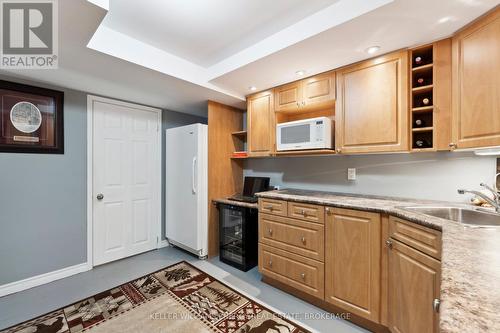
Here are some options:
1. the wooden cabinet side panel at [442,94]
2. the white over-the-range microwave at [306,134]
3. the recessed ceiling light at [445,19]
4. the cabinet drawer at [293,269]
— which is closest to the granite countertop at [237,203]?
the cabinet drawer at [293,269]

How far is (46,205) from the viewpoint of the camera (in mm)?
2391

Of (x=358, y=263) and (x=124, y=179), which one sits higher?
(x=124, y=179)

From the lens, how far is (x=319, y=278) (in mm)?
1911

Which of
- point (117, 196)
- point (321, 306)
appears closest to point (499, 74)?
point (321, 306)

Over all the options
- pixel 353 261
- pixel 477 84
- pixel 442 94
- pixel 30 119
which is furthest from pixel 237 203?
pixel 30 119

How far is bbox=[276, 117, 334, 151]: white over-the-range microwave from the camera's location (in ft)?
7.04

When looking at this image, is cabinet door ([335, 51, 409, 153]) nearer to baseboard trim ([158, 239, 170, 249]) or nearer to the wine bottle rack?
the wine bottle rack

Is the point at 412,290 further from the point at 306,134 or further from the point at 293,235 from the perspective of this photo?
the point at 306,134

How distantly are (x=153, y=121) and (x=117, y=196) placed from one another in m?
1.22

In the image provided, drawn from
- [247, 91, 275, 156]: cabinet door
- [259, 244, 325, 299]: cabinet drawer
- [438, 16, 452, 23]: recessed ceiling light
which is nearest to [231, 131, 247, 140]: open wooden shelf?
[247, 91, 275, 156]: cabinet door

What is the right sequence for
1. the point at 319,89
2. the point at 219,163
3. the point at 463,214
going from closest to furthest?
1. the point at 463,214
2. the point at 319,89
3. the point at 219,163

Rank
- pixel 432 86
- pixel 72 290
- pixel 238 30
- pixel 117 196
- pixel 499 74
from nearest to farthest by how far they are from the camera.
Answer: pixel 499 74 → pixel 432 86 → pixel 238 30 → pixel 72 290 → pixel 117 196

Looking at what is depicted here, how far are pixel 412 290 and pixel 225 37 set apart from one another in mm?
2376

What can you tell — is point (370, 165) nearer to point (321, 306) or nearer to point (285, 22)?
point (321, 306)
